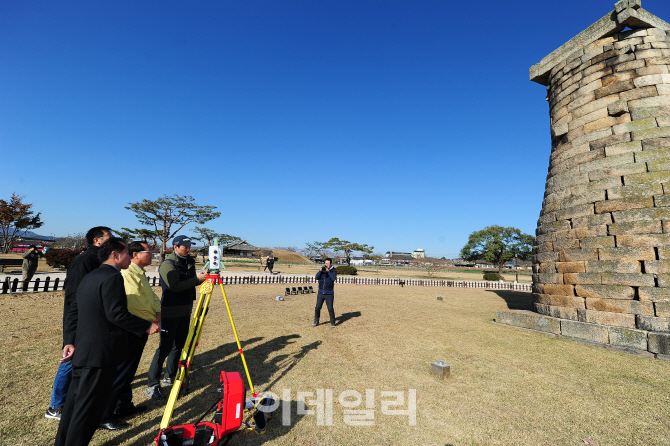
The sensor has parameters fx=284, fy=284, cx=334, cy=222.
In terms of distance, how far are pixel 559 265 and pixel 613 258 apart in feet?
4.14

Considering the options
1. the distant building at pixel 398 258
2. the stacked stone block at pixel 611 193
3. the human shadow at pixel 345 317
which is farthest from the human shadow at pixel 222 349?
the distant building at pixel 398 258

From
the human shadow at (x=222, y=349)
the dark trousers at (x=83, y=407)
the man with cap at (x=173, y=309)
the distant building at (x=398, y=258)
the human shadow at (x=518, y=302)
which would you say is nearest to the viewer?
the dark trousers at (x=83, y=407)

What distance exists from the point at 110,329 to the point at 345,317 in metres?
8.10

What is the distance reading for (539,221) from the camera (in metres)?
9.97

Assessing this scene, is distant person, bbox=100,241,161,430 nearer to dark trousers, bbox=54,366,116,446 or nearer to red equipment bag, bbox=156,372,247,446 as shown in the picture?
dark trousers, bbox=54,366,116,446

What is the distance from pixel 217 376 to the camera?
4801 mm

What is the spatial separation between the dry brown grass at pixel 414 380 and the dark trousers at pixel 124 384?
25cm

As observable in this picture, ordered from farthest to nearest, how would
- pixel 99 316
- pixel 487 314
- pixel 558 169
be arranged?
1. pixel 487 314
2. pixel 558 169
3. pixel 99 316

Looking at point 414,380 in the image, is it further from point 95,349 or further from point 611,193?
point 611,193

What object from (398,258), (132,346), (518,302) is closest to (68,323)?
(132,346)

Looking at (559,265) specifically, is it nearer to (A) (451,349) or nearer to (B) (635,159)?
(B) (635,159)

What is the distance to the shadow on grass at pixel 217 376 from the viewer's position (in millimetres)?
3300

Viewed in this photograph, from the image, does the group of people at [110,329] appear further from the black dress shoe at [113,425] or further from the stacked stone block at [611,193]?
the stacked stone block at [611,193]

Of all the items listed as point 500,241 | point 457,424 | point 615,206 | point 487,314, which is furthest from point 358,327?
point 500,241
